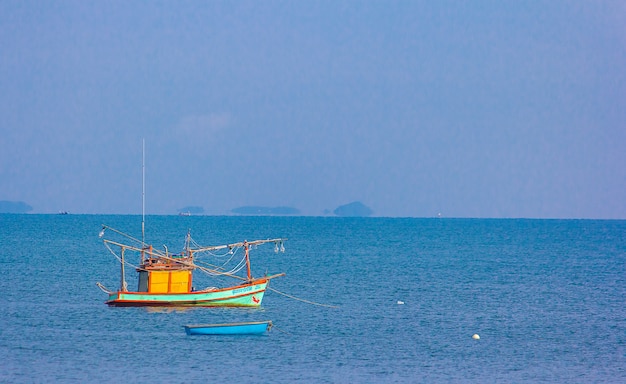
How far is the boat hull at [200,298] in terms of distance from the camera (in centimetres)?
6042

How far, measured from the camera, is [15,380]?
40.0m

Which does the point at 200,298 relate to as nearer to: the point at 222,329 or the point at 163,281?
the point at 163,281

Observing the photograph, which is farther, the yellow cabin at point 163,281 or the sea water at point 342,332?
the yellow cabin at point 163,281

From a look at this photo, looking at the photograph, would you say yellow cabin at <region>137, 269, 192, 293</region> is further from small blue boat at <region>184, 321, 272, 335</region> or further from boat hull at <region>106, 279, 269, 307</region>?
small blue boat at <region>184, 321, 272, 335</region>

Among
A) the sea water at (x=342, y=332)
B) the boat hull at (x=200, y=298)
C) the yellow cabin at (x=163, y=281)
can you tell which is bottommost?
the sea water at (x=342, y=332)

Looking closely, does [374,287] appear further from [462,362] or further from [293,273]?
[462,362]

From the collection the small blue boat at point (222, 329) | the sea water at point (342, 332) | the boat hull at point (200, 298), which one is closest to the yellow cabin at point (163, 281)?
the boat hull at point (200, 298)

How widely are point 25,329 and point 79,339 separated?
496 centimetres

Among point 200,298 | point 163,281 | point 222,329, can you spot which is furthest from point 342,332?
point 163,281

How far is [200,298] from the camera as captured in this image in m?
61.2

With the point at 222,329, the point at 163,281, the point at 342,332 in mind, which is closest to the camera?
the point at 222,329

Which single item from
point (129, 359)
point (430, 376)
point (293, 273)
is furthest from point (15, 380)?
point (293, 273)

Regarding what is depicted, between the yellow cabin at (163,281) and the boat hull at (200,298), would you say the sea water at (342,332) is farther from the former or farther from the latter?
the yellow cabin at (163,281)

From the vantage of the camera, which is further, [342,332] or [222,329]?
[342,332]
